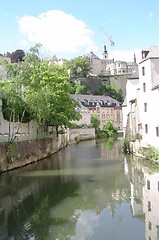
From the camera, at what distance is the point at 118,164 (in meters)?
30.4

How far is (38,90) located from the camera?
36562 mm

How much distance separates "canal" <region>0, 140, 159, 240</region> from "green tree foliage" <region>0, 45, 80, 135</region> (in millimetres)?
8132

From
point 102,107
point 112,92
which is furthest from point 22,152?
point 112,92

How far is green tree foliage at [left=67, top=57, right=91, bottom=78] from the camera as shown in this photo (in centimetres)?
12212

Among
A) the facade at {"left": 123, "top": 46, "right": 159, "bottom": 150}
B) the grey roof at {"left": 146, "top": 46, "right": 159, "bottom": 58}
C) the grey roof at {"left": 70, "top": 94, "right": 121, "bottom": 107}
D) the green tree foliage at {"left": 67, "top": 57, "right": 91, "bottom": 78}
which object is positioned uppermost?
the green tree foliage at {"left": 67, "top": 57, "right": 91, "bottom": 78}

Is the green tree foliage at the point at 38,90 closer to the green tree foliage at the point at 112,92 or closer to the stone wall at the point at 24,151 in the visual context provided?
the stone wall at the point at 24,151

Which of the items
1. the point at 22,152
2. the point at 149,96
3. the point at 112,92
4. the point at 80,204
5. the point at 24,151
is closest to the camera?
the point at 80,204

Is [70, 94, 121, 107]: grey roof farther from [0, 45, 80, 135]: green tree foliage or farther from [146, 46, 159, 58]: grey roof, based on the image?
[146, 46, 159, 58]: grey roof

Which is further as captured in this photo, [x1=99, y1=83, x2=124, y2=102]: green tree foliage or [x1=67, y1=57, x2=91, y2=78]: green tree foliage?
[x1=67, y1=57, x2=91, y2=78]: green tree foliage

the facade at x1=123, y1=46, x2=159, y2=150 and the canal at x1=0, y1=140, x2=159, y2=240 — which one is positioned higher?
the facade at x1=123, y1=46, x2=159, y2=150

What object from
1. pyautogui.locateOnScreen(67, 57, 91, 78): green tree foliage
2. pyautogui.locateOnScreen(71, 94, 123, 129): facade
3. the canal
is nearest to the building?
pyautogui.locateOnScreen(67, 57, 91, 78): green tree foliage

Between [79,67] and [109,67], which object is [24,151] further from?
[109,67]

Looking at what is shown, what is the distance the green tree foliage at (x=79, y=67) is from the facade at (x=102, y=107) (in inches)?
974

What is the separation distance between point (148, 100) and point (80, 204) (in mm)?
18260
